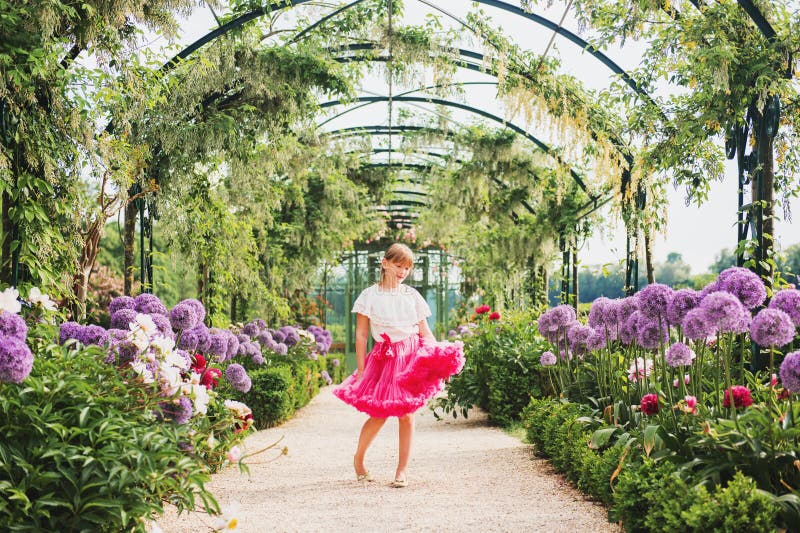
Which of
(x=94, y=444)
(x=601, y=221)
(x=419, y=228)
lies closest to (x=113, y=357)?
(x=94, y=444)

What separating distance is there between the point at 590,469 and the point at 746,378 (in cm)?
84

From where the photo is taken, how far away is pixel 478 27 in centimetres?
687

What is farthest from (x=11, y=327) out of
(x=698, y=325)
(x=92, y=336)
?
(x=698, y=325)

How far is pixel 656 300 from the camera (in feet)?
9.56

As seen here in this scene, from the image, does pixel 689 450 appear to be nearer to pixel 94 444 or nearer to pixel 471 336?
pixel 94 444

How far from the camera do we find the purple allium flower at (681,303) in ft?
9.14

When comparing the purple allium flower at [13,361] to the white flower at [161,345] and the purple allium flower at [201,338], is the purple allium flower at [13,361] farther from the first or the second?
the purple allium flower at [201,338]

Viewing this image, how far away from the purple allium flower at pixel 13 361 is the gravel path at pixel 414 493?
103cm

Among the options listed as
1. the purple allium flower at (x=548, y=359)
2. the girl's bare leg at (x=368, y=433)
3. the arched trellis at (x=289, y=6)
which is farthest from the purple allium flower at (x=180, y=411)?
the arched trellis at (x=289, y=6)

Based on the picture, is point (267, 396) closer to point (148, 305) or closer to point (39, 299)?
point (148, 305)

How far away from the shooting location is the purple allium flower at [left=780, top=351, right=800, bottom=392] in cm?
219

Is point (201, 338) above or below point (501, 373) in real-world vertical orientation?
above

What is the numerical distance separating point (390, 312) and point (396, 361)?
26 cm

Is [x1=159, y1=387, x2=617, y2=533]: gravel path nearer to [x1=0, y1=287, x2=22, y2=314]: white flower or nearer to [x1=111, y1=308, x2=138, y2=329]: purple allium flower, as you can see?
[x1=111, y1=308, x2=138, y2=329]: purple allium flower
